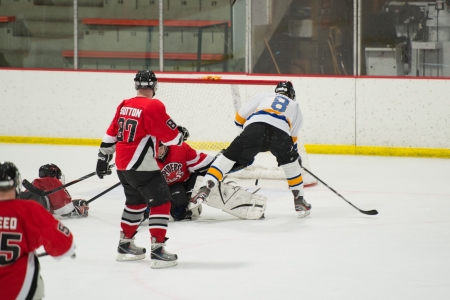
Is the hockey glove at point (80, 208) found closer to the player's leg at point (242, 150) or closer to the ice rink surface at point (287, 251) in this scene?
the ice rink surface at point (287, 251)

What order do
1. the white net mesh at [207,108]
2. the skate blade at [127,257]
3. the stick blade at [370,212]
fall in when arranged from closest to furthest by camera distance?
the skate blade at [127,257]
the stick blade at [370,212]
the white net mesh at [207,108]

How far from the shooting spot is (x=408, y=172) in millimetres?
7191

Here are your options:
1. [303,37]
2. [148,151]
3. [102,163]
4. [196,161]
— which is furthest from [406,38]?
[148,151]

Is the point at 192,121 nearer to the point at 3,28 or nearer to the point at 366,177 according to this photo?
the point at 366,177

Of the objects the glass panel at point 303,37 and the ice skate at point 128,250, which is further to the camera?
the glass panel at point 303,37

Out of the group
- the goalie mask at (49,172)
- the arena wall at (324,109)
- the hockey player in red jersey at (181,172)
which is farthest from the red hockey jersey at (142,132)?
the arena wall at (324,109)

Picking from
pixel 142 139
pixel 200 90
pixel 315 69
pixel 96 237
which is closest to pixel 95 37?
pixel 200 90

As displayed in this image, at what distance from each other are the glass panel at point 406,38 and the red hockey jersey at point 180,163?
3.69 metres

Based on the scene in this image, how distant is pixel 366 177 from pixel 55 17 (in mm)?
4549

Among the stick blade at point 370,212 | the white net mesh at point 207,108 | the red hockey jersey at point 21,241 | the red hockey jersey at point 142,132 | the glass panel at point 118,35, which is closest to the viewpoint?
the red hockey jersey at point 21,241

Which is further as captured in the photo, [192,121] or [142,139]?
[192,121]

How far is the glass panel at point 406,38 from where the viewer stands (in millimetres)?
8195

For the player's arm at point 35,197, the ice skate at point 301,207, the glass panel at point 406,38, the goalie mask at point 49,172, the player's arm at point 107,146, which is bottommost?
the ice skate at point 301,207

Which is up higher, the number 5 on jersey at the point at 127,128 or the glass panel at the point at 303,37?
the glass panel at the point at 303,37
